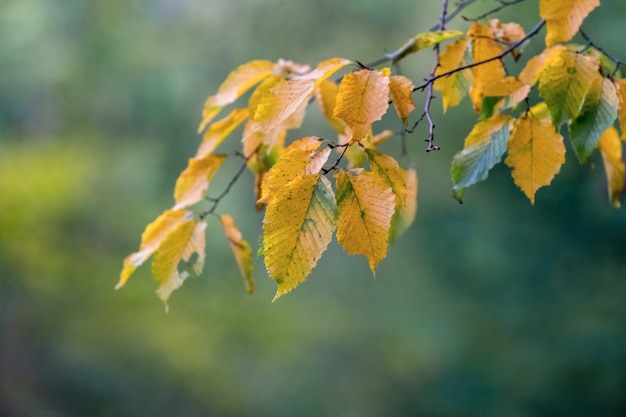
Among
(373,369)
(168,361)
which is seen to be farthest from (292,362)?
(168,361)

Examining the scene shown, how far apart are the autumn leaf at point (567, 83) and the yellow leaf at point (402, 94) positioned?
13 centimetres

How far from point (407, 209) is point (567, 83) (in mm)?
285

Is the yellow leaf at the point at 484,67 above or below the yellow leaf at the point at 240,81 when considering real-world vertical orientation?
below

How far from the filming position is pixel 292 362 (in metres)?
5.15

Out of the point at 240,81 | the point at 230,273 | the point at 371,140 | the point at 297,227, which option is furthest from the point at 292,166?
the point at 230,273

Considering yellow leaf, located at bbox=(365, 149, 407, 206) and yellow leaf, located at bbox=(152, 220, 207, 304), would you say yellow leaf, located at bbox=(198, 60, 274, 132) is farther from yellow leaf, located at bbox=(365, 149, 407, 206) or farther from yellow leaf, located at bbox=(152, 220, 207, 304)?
yellow leaf, located at bbox=(365, 149, 407, 206)

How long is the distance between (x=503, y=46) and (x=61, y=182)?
3.40 meters

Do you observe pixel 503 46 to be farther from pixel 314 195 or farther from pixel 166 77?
pixel 166 77

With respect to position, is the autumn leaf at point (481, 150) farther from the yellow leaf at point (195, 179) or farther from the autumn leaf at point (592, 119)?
the yellow leaf at point (195, 179)

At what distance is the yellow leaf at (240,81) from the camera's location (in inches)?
30.2

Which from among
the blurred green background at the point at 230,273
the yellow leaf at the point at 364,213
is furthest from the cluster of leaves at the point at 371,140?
the blurred green background at the point at 230,273

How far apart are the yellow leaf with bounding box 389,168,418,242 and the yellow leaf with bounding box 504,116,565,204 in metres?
0.19

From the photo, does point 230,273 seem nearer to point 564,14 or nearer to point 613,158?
point 613,158

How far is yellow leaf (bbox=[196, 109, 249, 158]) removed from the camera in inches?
30.6
